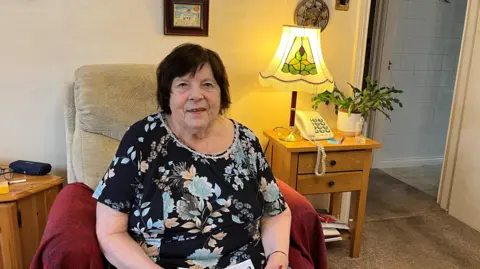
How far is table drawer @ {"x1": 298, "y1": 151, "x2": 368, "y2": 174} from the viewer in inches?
81.9

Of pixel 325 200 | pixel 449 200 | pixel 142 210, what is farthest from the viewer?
pixel 449 200

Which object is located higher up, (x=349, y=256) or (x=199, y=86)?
→ (x=199, y=86)

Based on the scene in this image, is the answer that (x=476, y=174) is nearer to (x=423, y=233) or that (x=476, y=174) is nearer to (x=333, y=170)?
(x=423, y=233)

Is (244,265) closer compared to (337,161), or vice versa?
(244,265)

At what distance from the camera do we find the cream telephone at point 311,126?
7.00 feet

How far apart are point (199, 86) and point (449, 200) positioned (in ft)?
7.79

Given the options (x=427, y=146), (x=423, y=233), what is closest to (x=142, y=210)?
(x=423, y=233)

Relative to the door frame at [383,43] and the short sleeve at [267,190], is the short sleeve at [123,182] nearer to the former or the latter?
the short sleeve at [267,190]

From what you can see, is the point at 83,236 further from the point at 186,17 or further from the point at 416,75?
the point at 416,75

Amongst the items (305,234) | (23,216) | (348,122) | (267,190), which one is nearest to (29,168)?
(23,216)

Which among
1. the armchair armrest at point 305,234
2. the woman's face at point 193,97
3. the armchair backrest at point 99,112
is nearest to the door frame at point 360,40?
the armchair armrest at point 305,234

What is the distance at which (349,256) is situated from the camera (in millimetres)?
2379

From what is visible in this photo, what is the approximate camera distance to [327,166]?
2.12 metres

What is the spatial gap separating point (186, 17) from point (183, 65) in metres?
0.90
